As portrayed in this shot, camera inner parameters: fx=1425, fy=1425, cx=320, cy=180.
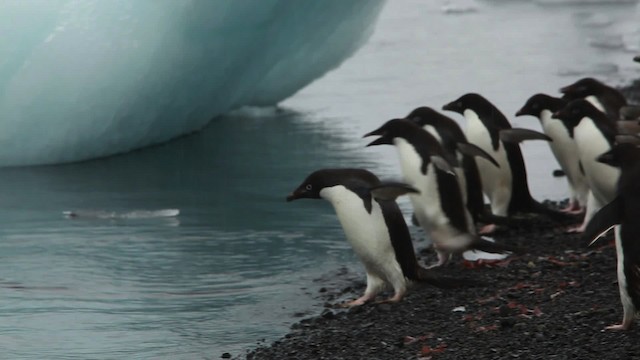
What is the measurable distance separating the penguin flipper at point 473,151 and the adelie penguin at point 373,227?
0.99 metres

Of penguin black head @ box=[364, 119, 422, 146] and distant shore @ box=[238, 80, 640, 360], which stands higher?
penguin black head @ box=[364, 119, 422, 146]

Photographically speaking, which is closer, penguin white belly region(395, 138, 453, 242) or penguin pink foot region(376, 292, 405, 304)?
penguin pink foot region(376, 292, 405, 304)

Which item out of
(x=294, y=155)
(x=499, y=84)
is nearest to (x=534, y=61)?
(x=499, y=84)

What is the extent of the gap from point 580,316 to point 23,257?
3.09 metres

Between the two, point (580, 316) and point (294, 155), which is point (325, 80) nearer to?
point (294, 155)

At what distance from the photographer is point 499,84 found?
13.0 metres

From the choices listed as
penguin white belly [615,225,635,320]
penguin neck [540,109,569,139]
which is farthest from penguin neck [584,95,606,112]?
penguin white belly [615,225,635,320]

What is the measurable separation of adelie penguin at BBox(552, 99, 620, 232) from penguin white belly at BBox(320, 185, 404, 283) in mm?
1291

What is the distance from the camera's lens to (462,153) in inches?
267

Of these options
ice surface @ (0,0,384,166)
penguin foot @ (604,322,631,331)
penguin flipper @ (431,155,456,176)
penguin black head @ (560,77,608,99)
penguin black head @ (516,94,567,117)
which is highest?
ice surface @ (0,0,384,166)

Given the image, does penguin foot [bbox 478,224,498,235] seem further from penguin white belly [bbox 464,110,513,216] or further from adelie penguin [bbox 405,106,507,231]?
penguin white belly [bbox 464,110,513,216]

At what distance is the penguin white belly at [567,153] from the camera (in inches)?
288

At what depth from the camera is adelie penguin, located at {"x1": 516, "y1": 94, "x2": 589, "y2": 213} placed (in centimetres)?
732

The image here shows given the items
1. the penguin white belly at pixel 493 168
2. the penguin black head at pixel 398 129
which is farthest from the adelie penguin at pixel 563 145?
the penguin black head at pixel 398 129
